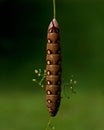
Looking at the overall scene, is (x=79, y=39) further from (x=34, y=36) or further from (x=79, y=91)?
(x=79, y=91)

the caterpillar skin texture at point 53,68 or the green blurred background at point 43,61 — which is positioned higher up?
the caterpillar skin texture at point 53,68

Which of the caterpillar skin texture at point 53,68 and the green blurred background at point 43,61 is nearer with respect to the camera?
the caterpillar skin texture at point 53,68

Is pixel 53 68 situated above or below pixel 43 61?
above

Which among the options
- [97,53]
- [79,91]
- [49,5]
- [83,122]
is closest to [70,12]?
[49,5]

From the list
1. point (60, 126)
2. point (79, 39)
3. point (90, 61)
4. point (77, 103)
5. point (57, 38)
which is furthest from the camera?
point (79, 39)
